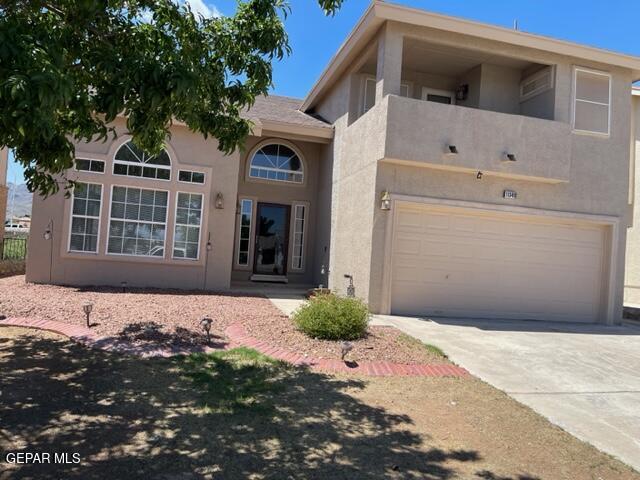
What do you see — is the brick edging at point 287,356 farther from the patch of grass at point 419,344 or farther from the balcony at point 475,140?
the balcony at point 475,140

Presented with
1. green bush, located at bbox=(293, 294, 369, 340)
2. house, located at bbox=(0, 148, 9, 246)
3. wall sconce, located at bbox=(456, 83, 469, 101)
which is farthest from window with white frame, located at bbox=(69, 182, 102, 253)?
wall sconce, located at bbox=(456, 83, 469, 101)

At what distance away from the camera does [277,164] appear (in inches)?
573

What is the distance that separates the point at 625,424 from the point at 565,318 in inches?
269

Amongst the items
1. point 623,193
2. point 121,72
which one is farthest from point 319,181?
point 121,72

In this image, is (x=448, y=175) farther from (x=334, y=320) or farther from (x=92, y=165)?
(x=92, y=165)

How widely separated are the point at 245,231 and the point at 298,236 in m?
1.63

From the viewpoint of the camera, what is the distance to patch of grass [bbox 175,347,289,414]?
4723 millimetres

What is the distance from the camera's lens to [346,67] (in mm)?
12484

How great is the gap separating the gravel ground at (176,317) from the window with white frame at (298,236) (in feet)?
12.9

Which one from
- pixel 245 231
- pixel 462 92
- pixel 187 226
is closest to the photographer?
pixel 187 226

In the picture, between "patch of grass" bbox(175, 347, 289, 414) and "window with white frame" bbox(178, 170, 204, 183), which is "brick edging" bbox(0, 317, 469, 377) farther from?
"window with white frame" bbox(178, 170, 204, 183)

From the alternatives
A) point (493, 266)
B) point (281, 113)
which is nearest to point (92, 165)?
point (281, 113)

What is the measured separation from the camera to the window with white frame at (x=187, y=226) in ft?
38.5

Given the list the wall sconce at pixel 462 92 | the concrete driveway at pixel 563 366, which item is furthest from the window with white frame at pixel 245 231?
the wall sconce at pixel 462 92
